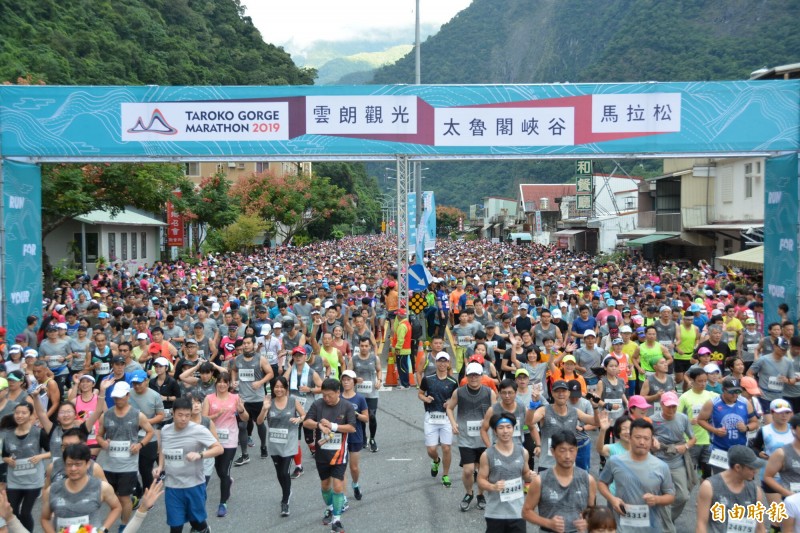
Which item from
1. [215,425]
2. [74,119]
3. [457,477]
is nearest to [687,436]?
[457,477]

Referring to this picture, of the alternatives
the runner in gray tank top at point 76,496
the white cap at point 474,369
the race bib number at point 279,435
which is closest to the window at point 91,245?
the race bib number at point 279,435

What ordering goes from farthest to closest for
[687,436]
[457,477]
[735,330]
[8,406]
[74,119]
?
[74,119]
[735,330]
[457,477]
[8,406]
[687,436]

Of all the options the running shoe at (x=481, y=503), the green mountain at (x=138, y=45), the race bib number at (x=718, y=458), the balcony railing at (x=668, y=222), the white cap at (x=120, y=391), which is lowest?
the running shoe at (x=481, y=503)

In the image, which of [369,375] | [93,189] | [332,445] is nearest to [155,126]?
[93,189]

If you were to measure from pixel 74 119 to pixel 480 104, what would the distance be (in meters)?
7.85

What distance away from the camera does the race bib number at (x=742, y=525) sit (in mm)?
4965

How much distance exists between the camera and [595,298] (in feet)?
49.8

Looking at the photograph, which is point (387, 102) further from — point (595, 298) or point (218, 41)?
point (218, 41)

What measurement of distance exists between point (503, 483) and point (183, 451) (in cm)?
288

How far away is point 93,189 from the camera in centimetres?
1973

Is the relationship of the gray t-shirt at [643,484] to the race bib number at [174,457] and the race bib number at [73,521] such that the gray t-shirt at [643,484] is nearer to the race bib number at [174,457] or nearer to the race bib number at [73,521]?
the race bib number at [174,457]

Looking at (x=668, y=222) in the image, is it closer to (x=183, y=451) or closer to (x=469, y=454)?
(x=469, y=454)

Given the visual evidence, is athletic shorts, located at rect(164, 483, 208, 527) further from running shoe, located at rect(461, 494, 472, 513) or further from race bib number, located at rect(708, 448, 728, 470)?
race bib number, located at rect(708, 448, 728, 470)

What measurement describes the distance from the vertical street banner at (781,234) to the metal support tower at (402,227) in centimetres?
735
